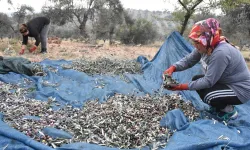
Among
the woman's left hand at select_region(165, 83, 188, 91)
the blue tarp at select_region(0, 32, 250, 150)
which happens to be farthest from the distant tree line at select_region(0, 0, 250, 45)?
the woman's left hand at select_region(165, 83, 188, 91)

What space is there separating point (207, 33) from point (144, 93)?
1.90 m

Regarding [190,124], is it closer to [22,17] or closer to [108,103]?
[108,103]

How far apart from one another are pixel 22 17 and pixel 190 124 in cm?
2131

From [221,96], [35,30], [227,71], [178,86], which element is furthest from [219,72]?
[35,30]

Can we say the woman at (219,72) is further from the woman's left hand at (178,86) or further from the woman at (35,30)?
the woman at (35,30)

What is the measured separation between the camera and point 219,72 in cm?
320

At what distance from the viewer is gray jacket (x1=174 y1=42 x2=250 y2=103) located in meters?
3.15

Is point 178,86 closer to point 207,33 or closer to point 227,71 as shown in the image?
point 227,71

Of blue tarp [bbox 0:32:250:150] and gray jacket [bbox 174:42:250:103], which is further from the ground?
gray jacket [bbox 174:42:250:103]

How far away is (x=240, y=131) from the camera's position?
3.27 m

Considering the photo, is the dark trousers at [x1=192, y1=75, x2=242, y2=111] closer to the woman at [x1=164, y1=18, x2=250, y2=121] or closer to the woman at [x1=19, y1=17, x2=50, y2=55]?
the woman at [x1=164, y1=18, x2=250, y2=121]

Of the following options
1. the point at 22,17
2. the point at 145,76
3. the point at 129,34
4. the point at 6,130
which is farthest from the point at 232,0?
the point at 22,17

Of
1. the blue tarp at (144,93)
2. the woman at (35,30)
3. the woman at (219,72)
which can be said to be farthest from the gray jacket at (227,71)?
the woman at (35,30)

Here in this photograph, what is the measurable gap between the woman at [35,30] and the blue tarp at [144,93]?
1.90m
